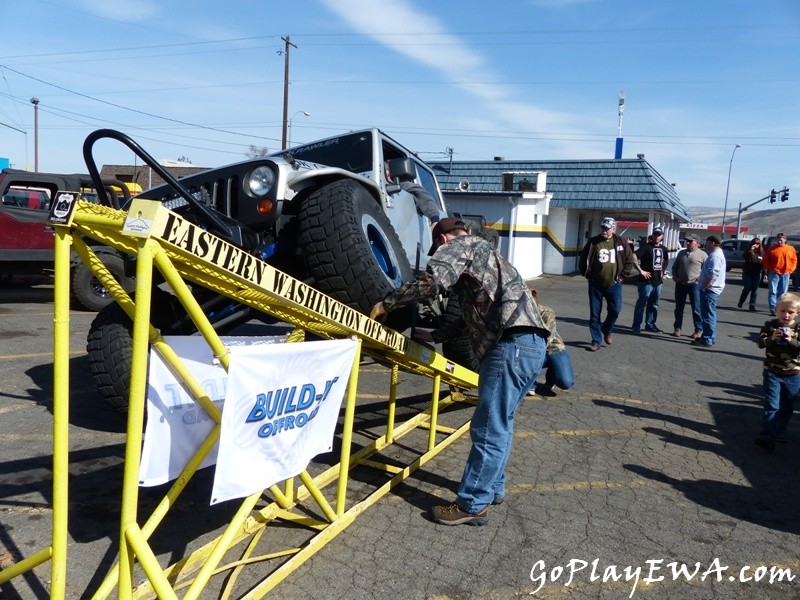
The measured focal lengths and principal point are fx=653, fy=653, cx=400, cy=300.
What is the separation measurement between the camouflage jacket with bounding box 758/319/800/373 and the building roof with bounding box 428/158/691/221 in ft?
59.4

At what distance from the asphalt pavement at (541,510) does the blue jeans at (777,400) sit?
20 centimetres

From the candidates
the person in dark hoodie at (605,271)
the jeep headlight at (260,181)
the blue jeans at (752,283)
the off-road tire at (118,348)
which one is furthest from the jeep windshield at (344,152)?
the blue jeans at (752,283)

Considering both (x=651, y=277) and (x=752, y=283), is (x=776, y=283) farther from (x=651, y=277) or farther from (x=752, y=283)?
(x=651, y=277)

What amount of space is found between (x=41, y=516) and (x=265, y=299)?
1.85m

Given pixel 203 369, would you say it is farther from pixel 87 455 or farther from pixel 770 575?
pixel 770 575

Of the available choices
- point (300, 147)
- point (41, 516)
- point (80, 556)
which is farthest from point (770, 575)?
point (300, 147)

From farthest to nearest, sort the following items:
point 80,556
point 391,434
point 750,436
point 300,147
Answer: point 300,147 → point 750,436 → point 391,434 → point 80,556

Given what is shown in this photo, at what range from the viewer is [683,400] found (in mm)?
6570

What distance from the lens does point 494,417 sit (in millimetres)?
3566

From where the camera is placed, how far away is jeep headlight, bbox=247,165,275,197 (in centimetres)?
415


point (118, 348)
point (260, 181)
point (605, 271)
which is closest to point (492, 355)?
point (260, 181)

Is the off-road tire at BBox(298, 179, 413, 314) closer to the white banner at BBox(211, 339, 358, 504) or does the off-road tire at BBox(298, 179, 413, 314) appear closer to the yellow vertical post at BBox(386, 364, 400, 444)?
the white banner at BBox(211, 339, 358, 504)

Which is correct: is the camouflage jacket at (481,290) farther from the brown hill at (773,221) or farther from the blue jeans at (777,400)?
the brown hill at (773,221)

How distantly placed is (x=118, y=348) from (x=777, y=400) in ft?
16.1
